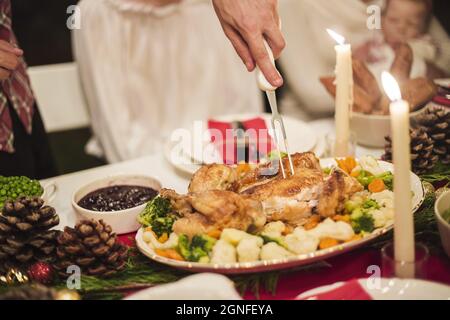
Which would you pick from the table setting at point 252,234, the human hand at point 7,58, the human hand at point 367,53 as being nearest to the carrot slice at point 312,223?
the table setting at point 252,234

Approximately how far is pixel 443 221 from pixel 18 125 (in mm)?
1368

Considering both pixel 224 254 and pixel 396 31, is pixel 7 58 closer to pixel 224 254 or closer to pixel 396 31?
pixel 224 254

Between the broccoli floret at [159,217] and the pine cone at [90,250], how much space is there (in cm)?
9

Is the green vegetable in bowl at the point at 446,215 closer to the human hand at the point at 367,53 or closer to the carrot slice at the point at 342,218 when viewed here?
the carrot slice at the point at 342,218

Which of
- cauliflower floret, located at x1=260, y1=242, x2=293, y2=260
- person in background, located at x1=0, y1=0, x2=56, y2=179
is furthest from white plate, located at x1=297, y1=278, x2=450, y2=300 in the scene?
person in background, located at x1=0, y1=0, x2=56, y2=179

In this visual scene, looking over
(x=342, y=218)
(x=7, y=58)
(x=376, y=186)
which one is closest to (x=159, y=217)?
(x=342, y=218)

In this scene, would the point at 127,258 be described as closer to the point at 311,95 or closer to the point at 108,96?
the point at 108,96

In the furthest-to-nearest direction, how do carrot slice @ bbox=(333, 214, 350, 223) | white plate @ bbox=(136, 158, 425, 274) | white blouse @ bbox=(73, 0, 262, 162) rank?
white blouse @ bbox=(73, 0, 262, 162), carrot slice @ bbox=(333, 214, 350, 223), white plate @ bbox=(136, 158, 425, 274)

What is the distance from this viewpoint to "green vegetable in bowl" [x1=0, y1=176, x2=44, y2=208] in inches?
50.1

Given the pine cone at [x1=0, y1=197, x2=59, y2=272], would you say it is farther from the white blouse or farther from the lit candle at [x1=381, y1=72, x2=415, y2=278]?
the white blouse

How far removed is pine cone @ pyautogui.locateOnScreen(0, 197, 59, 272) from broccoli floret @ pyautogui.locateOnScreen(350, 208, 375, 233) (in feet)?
2.02

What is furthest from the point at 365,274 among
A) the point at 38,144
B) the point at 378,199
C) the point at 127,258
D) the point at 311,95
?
the point at 311,95

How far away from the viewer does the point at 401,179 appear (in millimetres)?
875
